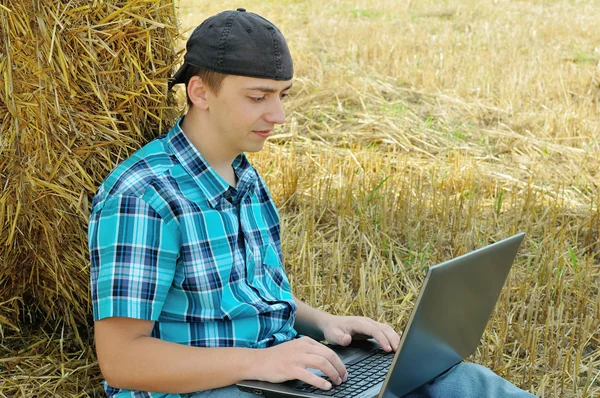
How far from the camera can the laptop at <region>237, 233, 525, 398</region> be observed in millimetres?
1718

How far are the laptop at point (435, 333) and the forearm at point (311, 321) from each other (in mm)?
140

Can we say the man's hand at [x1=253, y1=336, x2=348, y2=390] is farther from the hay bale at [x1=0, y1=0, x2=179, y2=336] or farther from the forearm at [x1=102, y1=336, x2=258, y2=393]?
the hay bale at [x1=0, y1=0, x2=179, y2=336]

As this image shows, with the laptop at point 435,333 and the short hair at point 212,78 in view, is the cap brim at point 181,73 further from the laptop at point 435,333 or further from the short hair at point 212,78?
the laptop at point 435,333

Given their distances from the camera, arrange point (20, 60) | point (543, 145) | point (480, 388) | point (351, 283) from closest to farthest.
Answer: point (480, 388)
point (20, 60)
point (351, 283)
point (543, 145)

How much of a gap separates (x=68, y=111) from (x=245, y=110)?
67 centimetres

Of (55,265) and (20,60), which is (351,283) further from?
(20,60)

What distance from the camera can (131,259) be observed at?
6.34ft

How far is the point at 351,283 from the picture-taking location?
371 cm

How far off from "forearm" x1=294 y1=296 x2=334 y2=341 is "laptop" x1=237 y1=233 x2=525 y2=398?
0.14 meters

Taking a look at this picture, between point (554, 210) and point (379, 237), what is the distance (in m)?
1.00

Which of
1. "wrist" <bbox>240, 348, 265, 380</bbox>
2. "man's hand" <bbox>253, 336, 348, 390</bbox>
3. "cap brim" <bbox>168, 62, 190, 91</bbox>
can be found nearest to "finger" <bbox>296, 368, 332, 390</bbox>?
"man's hand" <bbox>253, 336, 348, 390</bbox>

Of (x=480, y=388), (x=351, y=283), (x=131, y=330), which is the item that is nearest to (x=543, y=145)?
(x=351, y=283)

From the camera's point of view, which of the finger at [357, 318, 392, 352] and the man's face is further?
the finger at [357, 318, 392, 352]

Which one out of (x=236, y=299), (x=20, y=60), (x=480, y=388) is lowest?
(x=480, y=388)
